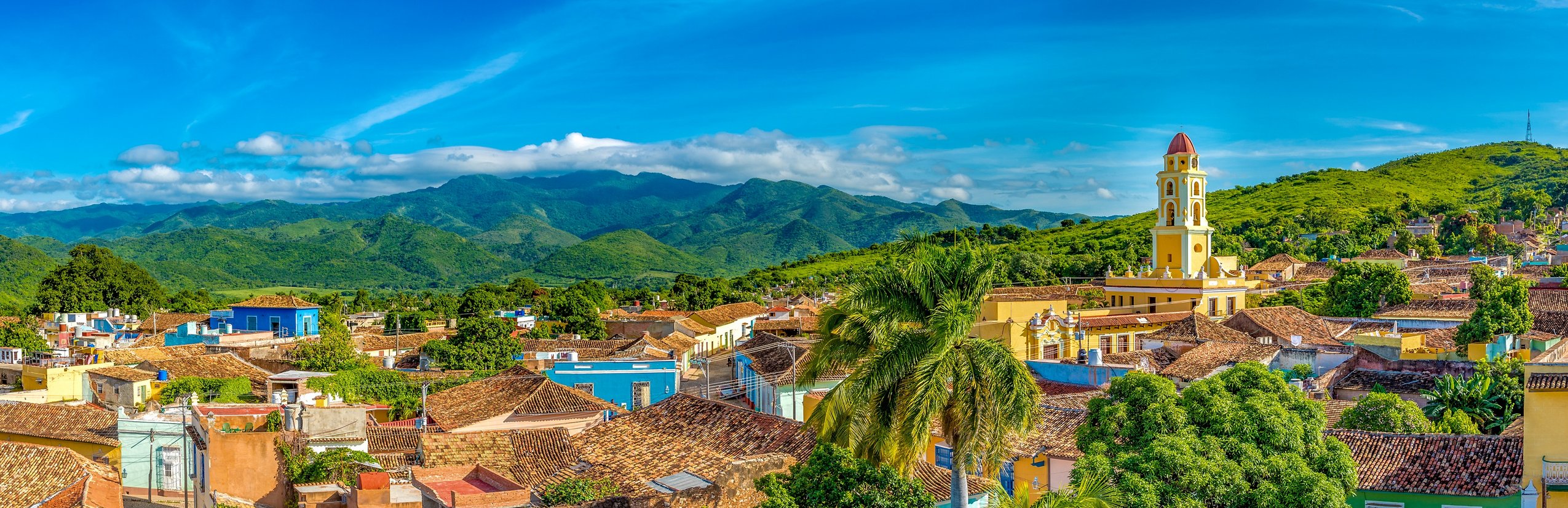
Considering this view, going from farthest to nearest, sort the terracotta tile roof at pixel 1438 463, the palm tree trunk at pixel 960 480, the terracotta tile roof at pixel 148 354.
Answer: the terracotta tile roof at pixel 148 354
the terracotta tile roof at pixel 1438 463
the palm tree trunk at pixel 960 480

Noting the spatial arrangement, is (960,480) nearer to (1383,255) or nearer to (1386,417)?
(1386,417)

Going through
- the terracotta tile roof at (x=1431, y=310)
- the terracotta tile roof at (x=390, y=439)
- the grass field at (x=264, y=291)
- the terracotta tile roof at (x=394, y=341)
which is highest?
the terracotta tile roof at (x=1431, y=310)

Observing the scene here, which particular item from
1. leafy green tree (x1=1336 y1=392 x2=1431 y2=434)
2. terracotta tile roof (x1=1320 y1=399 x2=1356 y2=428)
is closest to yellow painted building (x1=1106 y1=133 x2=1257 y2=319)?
terracotta tile roof (x1=1320 y1=399 x2=1356 y2=428)

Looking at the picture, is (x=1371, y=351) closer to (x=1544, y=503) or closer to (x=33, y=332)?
(x=1544, y=503)

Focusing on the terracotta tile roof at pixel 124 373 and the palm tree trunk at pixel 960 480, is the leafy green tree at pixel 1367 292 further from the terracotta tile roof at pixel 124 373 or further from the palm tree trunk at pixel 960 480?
the terracotta tile roof at pixel 124 373

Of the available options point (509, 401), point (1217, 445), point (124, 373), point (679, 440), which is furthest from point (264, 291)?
point (1217, 445)

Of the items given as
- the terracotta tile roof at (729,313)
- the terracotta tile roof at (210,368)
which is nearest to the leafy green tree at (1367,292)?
the terracotta tile roof at (729,313)

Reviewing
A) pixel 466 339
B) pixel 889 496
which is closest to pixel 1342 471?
pixel 889 496
